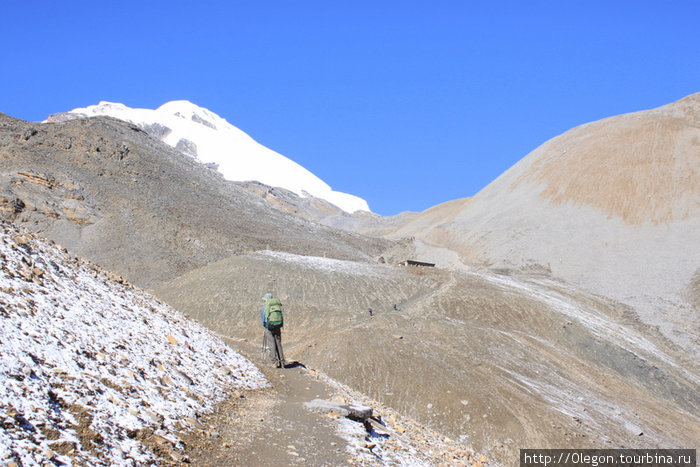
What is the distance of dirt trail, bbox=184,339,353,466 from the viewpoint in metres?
6.18

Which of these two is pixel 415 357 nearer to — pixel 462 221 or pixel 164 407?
pixel 164 407

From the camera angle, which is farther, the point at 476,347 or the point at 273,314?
the point at 476,347

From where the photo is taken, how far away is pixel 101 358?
7129mm

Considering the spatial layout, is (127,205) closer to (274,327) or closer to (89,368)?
(274,327)

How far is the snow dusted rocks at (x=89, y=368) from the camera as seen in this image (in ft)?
16.9

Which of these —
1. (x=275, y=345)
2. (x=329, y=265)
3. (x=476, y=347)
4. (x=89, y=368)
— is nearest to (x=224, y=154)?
(x=329, y=265)

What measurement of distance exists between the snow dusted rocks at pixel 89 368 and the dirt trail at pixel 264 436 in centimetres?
25

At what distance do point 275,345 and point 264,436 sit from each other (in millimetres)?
5567

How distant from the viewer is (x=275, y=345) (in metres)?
12.6

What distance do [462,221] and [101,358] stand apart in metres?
69.0

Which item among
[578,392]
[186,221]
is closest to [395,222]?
[186,221]

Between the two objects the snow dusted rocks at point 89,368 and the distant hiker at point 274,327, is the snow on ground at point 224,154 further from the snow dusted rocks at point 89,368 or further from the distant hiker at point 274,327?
the snow dusted rocks at point 89,368

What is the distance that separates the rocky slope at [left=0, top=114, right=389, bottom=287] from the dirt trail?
32159mm

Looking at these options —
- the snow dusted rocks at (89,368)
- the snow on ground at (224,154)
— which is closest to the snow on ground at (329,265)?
the snow dusted rocks at (89,368)
